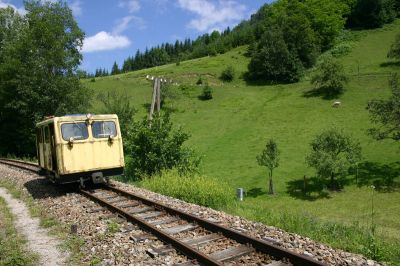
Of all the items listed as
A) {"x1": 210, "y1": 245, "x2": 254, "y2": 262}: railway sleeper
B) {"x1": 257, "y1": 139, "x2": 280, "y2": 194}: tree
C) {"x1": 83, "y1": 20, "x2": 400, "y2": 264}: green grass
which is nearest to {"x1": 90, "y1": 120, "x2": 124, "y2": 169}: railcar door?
{"x1": 83, "y1": 20, "x2": 400, "y2": 264}: green grass

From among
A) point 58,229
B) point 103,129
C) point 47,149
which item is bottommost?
point 58,229

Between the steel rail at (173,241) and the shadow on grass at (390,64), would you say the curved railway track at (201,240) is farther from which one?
the shadow on grass at (390,64)

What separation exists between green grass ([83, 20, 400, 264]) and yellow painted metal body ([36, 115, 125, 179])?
4871 mm

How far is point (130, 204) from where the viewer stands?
12.4m

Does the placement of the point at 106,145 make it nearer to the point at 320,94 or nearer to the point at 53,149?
the point at 53,149

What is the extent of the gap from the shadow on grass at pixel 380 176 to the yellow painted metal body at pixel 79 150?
80.6 ft

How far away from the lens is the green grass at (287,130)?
96.2 ft

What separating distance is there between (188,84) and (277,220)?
67.1 meters

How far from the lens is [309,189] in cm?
3375

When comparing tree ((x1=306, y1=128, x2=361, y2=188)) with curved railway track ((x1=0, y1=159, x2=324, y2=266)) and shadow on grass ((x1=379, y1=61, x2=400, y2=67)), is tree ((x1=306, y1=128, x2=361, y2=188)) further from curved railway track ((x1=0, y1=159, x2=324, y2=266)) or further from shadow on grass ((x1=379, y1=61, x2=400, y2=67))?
shadow on grass ((x1=379, y1=61, x2=400, y2=67))

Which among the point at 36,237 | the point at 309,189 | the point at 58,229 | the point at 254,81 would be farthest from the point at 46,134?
the point at 254,81

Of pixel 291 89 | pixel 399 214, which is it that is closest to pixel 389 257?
pixel 399 214

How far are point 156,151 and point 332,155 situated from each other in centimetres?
1848

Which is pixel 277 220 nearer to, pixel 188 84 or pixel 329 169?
pixel 329 169
